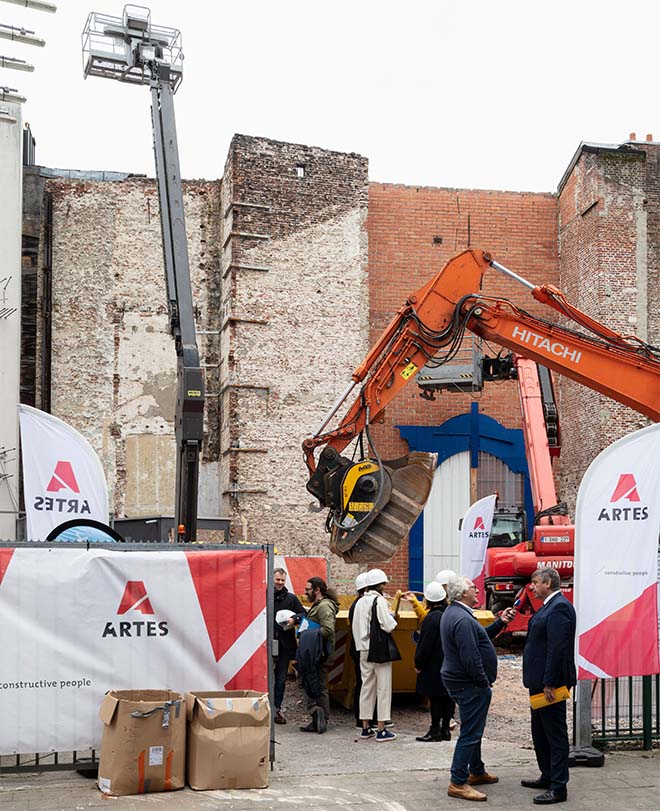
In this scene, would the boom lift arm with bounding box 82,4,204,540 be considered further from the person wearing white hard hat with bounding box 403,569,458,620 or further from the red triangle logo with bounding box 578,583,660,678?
the red triangle logo with bounding box 578,583,660,678

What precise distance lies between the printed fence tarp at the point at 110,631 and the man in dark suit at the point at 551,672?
7.62 ft

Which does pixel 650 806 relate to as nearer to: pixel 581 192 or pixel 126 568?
pixel 126 568

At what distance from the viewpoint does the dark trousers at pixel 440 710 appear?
10.6 metres

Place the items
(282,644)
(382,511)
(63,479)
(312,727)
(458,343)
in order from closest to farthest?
(312,727) → (282,644) → (63,479) → (382,511) → (458,343)

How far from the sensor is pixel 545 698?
802 centimetres

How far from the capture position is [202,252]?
80.3 feet

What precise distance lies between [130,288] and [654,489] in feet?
54.9

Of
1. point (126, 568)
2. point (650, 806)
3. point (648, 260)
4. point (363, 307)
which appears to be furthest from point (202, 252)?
point (650, 806)

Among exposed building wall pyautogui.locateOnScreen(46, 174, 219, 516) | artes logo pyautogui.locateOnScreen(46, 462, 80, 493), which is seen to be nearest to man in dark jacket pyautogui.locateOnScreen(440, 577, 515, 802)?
artes logo pyautogui.locateOnScreen(46, 462, 80, 493)

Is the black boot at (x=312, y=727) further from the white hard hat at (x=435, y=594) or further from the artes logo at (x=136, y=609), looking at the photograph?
the artes logo at (x=136, y=609)

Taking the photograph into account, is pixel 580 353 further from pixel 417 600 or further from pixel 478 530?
pixel 417 600

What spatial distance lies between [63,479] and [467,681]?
6.72 metres

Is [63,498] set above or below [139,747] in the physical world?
above

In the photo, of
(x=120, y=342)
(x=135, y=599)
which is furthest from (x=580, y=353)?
(x=120, y=342)
